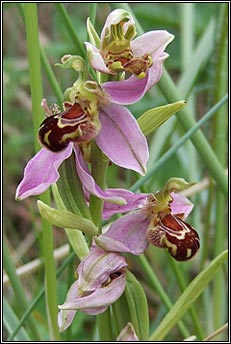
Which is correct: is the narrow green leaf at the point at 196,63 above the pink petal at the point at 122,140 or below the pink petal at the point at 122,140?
below

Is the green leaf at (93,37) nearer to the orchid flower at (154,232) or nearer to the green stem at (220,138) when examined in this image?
the orchid flower at (154,232)

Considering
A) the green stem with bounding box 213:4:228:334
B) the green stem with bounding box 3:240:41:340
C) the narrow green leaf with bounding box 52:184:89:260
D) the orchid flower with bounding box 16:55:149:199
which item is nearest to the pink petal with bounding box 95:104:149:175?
the orchid flower with bounding box 16:55:149:199

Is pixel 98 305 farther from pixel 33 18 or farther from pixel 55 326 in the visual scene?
pixel 33 18

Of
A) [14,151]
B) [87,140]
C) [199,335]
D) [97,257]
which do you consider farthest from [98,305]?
[14,151]

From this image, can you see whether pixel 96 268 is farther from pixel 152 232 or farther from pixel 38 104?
pixel 38 104

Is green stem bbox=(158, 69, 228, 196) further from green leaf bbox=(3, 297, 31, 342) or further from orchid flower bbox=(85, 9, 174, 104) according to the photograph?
green leaf bbox=(3, 297, 31, 342)

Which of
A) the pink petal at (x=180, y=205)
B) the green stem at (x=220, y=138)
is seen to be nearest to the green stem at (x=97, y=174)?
the pink petal at (x=180, y=205)
